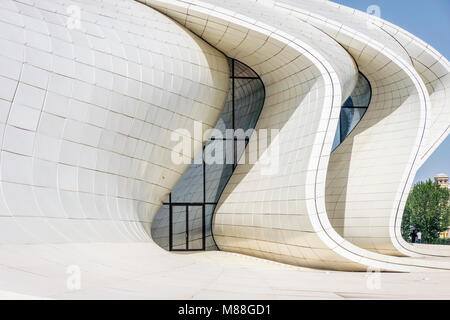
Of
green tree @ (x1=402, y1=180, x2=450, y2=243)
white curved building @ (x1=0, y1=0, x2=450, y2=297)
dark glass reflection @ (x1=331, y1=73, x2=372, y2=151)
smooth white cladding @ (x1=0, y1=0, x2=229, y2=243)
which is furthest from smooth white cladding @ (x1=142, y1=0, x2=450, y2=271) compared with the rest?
green tree @ (x1=402, y1=180, x2=450, y2=243)

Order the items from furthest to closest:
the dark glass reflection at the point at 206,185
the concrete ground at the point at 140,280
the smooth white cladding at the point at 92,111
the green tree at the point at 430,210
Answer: the green tree at the point at 430,210 → the dark glass reflection at the point at 206,185 → the smooth white cladding at the point at 92,111 → the concrete ground at the point at 140,280

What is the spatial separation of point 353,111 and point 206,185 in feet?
27.7

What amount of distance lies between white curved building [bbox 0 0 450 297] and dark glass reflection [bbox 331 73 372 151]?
7 centimetres

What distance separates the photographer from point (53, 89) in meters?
14.2

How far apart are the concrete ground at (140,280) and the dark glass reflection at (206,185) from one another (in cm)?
799

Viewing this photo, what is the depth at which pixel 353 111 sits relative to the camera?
→ 25812 mm

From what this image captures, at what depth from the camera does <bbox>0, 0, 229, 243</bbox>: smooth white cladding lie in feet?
43.4

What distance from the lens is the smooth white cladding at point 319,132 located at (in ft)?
58.0

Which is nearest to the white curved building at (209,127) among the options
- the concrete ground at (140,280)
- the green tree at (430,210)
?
the concrete ground at (140,280)

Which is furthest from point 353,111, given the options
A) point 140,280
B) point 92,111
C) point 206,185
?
point 140,280

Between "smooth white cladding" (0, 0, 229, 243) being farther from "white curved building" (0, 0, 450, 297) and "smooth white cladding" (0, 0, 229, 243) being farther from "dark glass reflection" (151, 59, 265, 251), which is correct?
"dark glass reflection" (151, 59, 265, 251)

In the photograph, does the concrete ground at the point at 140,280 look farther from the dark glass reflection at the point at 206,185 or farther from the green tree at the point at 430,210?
the green tree at the point at 430,210

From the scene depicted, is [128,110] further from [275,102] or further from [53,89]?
[275,102]

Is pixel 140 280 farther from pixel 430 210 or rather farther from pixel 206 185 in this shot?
pixel 430 210
